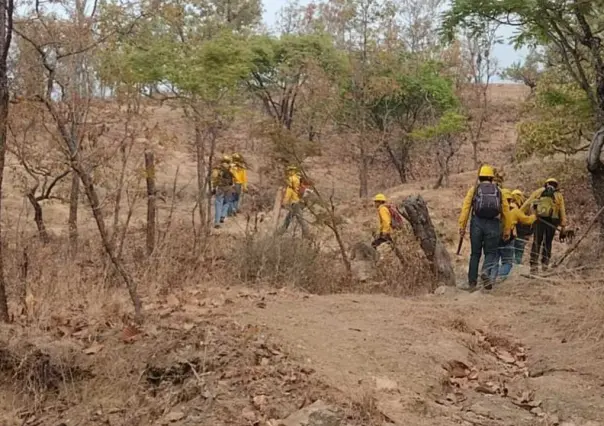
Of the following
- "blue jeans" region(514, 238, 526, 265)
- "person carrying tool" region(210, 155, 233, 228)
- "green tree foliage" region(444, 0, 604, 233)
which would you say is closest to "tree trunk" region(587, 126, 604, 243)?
"green tree foliage" region(444, 0, 604, 233)

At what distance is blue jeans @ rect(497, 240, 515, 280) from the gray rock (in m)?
5.67

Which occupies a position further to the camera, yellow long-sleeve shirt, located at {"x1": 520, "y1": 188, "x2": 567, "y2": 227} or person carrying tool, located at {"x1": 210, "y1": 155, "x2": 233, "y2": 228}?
person carrying tool, located at {"x1": 210, "y1": 155, "x2": 233, "y2": 228}

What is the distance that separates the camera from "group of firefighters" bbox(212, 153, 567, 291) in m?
9.18

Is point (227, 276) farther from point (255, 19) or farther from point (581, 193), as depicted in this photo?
point (255, 19)

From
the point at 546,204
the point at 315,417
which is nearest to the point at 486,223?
→ the point at 546,204

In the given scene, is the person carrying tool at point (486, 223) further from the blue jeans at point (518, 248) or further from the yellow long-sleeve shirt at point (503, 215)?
the blue jeans at point (518, 248)

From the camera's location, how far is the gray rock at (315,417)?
4277mm

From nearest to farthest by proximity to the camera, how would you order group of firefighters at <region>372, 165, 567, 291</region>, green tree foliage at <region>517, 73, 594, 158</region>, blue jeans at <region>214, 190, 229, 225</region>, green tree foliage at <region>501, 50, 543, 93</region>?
group of firefighters at <region>372, 165, 567, 291</region> < blue jeans at <region>214, 190, 229, 225</region> < green tree foliage at <region>517, 73, 594, 158</region> < green tree foliage at <region>501, 50, 543, 93</region>

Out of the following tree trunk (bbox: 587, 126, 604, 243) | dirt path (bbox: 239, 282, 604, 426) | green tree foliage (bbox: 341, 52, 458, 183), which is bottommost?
dirt path (bbox: 239, 282, 604, 426)

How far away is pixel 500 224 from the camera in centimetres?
934

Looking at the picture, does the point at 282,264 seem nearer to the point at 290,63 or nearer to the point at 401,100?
the point at 290,63

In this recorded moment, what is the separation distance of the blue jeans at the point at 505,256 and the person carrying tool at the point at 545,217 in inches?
12.5

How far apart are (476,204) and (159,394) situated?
5419 millimetres

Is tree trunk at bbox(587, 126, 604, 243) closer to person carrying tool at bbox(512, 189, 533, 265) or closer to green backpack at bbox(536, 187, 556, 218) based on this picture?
green backpack at bbox(536, 187, 556, 218)
